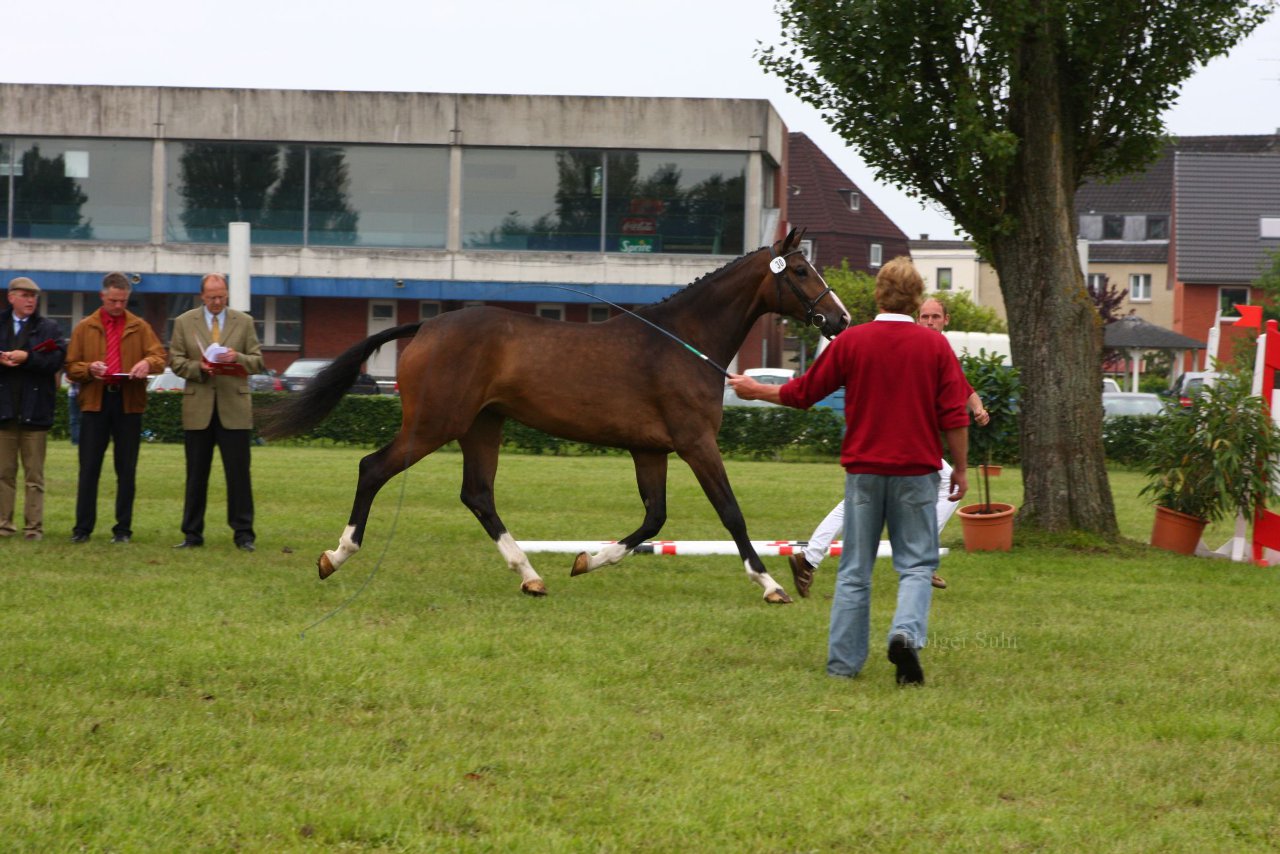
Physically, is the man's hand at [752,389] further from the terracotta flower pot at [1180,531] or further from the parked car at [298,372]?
the parked car at [298,372]

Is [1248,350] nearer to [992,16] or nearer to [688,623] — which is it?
[992,16]

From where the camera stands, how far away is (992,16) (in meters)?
12.0

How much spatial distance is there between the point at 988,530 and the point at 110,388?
23.1 feet

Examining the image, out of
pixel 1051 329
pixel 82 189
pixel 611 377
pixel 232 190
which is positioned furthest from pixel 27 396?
pixel 82 189

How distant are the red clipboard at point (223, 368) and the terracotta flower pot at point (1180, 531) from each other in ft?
25.4

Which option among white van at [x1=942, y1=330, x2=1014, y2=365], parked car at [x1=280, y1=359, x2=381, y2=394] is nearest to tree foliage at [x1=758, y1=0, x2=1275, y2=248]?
parked car at [x1=280, y1=359, x2=381, y2=394]

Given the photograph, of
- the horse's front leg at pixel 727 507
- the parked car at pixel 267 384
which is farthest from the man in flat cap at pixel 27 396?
the parked car at pixel 267 384

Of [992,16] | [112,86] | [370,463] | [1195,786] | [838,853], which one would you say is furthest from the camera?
[112,86]

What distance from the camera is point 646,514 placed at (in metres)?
9.51

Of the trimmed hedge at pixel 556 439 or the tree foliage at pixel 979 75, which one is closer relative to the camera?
the tree foliage at pixel 979 75

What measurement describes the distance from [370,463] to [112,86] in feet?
127

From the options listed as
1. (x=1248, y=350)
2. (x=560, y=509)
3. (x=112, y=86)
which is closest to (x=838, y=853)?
(x=1248, y=350)

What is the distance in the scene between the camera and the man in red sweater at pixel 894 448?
6512 millimetres

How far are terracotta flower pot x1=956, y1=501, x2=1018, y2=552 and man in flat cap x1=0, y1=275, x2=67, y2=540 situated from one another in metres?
7.31
